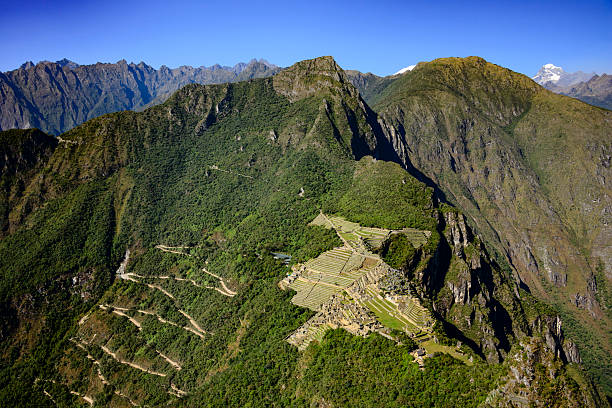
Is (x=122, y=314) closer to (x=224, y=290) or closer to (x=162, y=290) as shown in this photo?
(x=162, y=290)

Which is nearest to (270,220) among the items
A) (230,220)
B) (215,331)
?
(230,220)

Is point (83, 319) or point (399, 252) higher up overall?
point (399, 252)

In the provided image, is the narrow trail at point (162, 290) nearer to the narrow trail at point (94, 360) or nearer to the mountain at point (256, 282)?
the mountain at point (256, 282)

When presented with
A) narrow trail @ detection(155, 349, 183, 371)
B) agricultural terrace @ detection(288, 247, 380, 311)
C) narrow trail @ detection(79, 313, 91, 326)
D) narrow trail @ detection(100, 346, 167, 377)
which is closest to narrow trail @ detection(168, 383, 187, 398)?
narrow trail @ detection(155, 349, 183, 371)

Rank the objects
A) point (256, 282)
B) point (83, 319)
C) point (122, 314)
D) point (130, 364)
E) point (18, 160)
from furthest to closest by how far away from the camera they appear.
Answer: point (18, 160) → point (83, 319) → point (122, 314) → point (130, 364) → point (256, 282)

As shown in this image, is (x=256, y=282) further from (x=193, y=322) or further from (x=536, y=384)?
(x=536, y=384)

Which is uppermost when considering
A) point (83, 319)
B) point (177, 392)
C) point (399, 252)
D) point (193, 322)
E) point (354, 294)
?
point (399, 252)

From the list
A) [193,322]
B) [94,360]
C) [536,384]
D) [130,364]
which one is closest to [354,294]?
[536,384]

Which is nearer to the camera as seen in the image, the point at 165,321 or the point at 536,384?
the point at 536,384

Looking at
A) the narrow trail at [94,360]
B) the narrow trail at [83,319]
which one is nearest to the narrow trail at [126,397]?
the narrow trail at [94,360]

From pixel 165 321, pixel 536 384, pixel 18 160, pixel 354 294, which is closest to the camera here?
pixel 536 384
